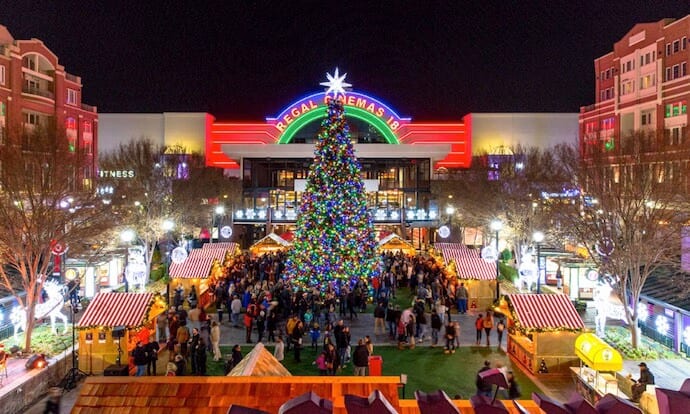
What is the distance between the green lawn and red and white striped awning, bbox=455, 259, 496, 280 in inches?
242

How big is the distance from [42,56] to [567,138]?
178 feet

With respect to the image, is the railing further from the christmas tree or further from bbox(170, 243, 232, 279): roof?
the christmas tree

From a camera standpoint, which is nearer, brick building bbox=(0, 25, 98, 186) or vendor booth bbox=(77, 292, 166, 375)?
vendor booth bbox=(77, 292, 166, 375)

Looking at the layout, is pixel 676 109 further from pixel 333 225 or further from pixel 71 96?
pixel 71 96

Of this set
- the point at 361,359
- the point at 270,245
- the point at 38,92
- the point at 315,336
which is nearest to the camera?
the point at 361,359

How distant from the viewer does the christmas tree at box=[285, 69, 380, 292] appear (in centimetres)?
2300

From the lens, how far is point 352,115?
54000mm

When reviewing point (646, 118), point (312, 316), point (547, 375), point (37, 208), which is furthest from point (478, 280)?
point (646, 118)

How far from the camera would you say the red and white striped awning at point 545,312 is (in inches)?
557

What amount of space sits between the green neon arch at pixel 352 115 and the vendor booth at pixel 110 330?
3940 centimetres

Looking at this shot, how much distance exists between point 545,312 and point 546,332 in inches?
29.0

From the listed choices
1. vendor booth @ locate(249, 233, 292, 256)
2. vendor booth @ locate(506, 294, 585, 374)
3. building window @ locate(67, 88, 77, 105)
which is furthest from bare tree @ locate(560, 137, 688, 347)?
building window @ locate(67, 88, 77, 105)

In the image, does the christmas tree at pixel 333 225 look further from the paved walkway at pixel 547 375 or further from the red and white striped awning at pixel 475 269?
the paved walkway at pixel 547 375

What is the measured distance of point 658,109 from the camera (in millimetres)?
42062
